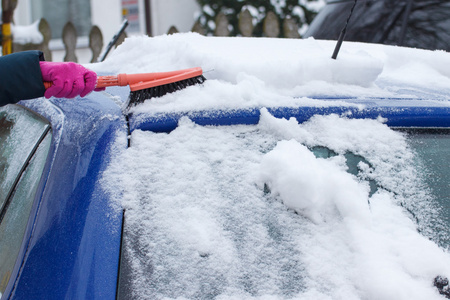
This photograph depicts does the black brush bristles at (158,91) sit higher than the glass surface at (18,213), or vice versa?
the black brush bristles at (158,91)

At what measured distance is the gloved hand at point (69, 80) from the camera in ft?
4.60

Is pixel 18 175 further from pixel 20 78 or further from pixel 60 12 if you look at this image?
pixel 60 12

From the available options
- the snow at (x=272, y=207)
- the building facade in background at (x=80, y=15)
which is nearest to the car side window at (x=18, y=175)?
the snow at (x=272, y=207)

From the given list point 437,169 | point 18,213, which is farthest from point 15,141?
point 437,169

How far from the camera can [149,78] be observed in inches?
56.6

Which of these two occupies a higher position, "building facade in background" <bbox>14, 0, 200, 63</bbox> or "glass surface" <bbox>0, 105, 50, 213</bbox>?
"glass surface" <bbox>0, 105, 50, 213</bbox>

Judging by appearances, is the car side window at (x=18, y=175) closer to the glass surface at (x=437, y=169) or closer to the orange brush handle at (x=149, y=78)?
the orange brush handle at (x=149, y=78)

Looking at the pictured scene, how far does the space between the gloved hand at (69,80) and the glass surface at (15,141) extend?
0.10 metres

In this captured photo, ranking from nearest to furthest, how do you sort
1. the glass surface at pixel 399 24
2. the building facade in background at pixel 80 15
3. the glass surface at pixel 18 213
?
the glass surface at pixel 18 213 → the glass surface at pixel 399 24 → the building facade in background at pixel 80 15

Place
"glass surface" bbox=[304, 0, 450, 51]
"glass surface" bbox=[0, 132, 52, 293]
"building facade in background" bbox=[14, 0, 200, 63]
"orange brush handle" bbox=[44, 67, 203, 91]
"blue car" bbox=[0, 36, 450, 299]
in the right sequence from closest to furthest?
"blue car" bbox=[0, 36, 450, 299]
"glass surface" bbox=[0, 132, 52, 293]
"orange brush handle" bbox=[44, 67, 203, 91]
"glass surface" bbox=[304, 0, 450, 51]
"building facade in background" bbox=[14, 0, 200, 63]

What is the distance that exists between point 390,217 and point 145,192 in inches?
21.7

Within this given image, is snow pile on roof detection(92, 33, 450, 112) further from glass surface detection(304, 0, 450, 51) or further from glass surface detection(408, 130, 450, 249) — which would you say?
glass surface detection(304, 0, 450, 51)

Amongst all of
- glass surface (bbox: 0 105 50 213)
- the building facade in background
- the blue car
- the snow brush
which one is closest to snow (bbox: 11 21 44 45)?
the building facade in background

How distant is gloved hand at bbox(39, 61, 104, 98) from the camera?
1.40m
